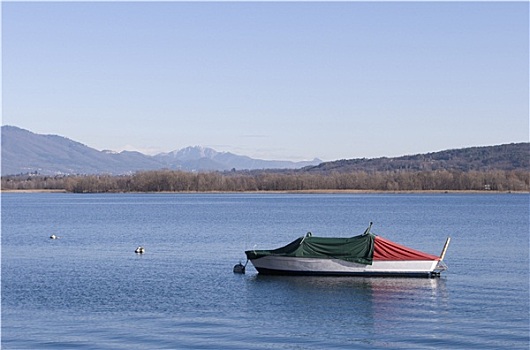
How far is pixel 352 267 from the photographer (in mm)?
48469

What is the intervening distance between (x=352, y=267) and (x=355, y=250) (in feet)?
3.07

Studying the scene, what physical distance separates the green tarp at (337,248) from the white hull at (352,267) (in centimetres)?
27

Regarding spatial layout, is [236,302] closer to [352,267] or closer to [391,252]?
[352,267]

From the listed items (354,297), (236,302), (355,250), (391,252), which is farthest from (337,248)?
(236,302)

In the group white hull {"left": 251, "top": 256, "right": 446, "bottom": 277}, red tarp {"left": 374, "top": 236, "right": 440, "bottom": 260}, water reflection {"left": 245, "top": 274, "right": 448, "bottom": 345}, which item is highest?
red tarp {"left": 374, "top": 236, "right": 440, "bottom": 260}

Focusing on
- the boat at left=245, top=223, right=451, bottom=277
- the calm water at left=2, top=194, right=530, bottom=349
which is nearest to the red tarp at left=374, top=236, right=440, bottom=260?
the boat at left=245, top=223, right=451, bottom=277

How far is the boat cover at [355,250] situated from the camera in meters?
48.2

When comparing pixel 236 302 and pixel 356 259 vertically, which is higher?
pixel 356 259

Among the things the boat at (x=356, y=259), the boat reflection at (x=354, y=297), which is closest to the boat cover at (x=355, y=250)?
the boat at (x=356, y=259)

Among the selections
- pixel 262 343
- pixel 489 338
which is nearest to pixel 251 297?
pixel 262 343

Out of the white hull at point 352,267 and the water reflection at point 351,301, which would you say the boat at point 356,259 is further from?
the water reflection at point 351,301

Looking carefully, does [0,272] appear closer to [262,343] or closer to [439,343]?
[262,343]

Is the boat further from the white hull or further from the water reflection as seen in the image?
the water reflection

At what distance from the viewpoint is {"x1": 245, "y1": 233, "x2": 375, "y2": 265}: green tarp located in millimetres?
48281
